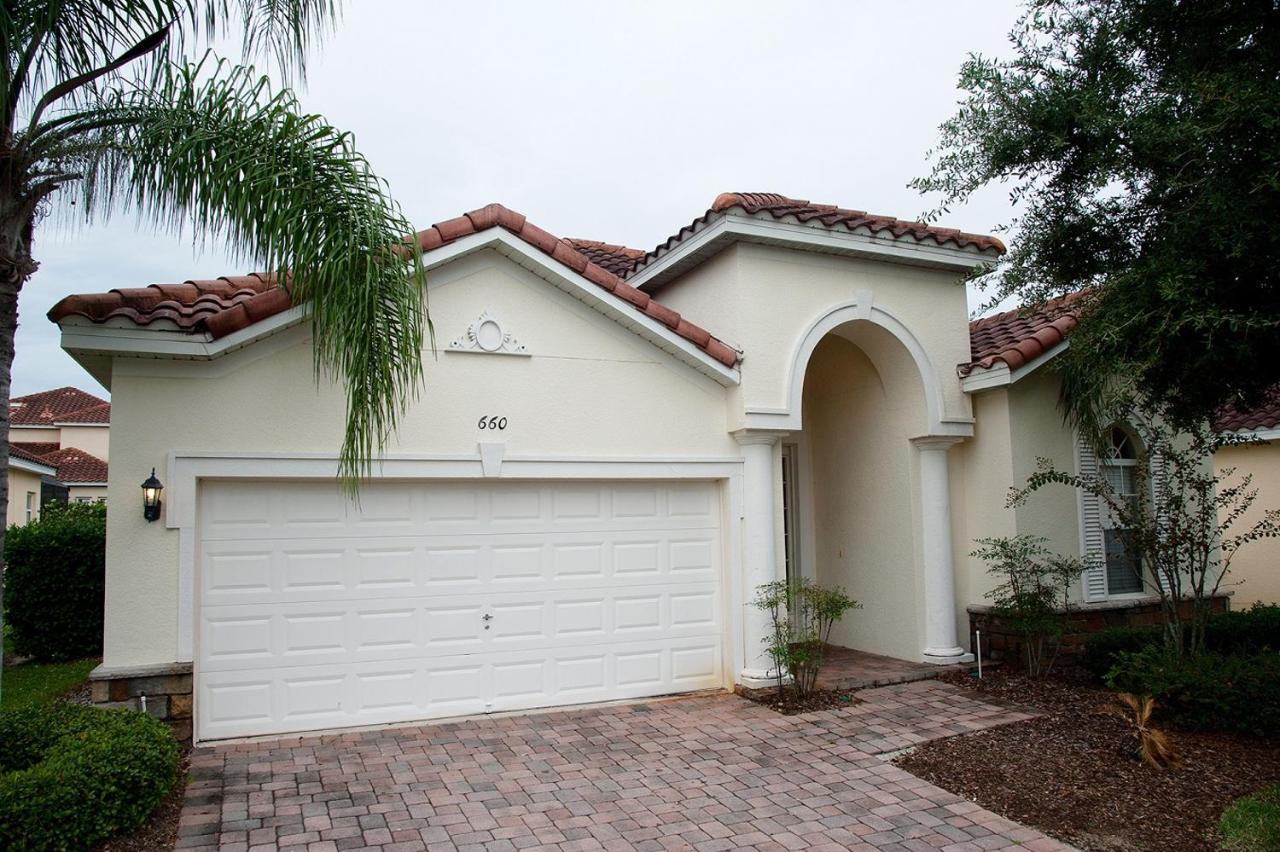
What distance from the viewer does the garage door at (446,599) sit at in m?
7.73

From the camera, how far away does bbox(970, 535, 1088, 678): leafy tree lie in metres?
9.71

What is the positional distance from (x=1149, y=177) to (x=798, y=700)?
19.0ft

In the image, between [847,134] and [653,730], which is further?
[847,134]

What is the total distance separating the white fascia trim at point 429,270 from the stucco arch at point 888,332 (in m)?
0.77

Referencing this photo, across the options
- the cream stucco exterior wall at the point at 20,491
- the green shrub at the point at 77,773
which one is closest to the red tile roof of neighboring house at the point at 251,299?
the green shrub at the point at 77,773

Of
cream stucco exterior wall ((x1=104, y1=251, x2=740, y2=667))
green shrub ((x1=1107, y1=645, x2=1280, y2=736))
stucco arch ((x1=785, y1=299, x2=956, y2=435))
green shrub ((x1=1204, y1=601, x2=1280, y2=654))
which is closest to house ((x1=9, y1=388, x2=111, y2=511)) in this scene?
cream stucco exterior wall ((x1=104, y1=251, x2=740, y2=667))

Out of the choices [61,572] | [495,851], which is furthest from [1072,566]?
[61,572]

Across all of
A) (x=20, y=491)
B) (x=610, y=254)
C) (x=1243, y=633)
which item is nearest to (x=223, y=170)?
(x=610, y=254)

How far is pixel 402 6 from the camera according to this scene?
7246mm

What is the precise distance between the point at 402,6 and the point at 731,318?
460 centimetres

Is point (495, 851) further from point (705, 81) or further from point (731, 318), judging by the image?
point (705, 81)

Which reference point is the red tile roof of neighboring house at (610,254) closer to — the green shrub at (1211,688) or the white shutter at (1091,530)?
the white shutter at (1091,530)

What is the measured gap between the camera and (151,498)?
23.7 feet

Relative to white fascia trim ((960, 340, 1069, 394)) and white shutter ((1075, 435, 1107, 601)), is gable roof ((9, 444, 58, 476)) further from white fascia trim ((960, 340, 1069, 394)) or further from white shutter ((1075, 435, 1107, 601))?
white shutter ((1075, 435, 1107, 601))
